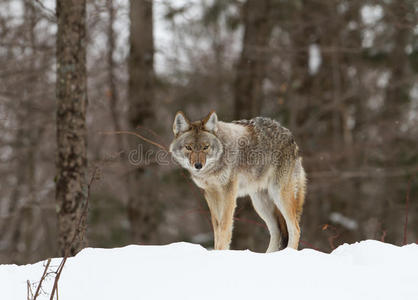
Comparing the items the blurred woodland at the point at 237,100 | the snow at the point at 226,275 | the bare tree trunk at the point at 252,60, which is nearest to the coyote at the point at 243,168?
the snow at the point at 226,275

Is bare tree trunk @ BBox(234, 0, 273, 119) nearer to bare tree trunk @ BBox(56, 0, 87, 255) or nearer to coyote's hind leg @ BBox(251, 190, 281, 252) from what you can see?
coyote's hind leg @ BBox(251, 190, 281, 252)

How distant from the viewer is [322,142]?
584 inches

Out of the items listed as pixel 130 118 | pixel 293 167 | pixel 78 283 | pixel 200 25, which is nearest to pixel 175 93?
pixel 200 25

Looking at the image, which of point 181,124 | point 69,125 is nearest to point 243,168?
point 181,124

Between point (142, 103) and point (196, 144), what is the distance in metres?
5.29

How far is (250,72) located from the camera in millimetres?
11312

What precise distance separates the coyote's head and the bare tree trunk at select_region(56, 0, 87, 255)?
1.17 m

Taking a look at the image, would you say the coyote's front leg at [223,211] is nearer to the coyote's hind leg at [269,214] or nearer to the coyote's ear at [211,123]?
the coyote's hind leg at [269,214]

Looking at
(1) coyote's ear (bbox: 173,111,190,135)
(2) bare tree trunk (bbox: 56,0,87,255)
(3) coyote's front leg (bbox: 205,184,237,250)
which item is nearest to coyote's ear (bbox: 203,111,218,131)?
(1) coyote's ear (bbox: 173,111,190,135)

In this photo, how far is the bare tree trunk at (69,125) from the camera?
5324 mm

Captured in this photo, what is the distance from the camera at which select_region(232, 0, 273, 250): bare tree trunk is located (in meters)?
11.2

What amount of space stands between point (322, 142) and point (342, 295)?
40.2ft

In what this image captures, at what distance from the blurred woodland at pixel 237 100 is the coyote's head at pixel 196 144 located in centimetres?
282

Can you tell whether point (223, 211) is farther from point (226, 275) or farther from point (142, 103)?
point (142, 103)
